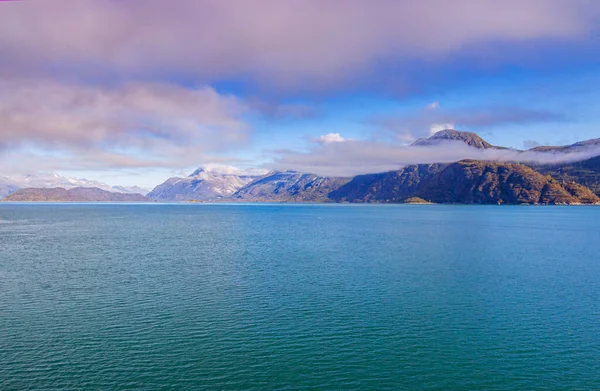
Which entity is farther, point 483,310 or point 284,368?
point 483,310

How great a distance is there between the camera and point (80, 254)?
3780 inches

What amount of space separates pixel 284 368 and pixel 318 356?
3933mm

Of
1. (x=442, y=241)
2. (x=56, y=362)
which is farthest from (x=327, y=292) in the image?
(x=442, y=241)

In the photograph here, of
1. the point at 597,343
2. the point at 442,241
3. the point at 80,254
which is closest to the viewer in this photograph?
the point at 597,343

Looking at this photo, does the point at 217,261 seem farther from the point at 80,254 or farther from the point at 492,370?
the point at 492,370

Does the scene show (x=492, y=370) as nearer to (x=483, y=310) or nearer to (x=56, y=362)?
(x=483, y=310)

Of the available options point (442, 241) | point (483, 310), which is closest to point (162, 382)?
point (483, 310)

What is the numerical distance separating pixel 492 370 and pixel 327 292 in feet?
91.7

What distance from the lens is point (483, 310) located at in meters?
52.2

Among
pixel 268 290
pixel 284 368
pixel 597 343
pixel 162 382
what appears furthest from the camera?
pixel 268 290

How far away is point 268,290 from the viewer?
61500 mm

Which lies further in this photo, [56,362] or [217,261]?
[217,261]

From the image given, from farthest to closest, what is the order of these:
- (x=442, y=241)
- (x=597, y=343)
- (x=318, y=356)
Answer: (x=442, y=241)
(x=597, y=343)
(x=318, y=356)

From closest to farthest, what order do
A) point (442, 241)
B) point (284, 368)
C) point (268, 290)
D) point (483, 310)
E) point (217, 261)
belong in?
point (284, 368) < point (483, 310) < point (268, 290) < point (217, 261) < point (442, 241)
